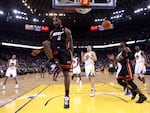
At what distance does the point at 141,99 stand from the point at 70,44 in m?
2.81

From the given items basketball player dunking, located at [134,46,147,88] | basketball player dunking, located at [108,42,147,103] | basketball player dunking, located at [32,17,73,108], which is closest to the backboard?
basketball player dunking, located at [108,42,147,103]

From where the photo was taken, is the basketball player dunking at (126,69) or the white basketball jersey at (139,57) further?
the white basketball jersey at (139,57)

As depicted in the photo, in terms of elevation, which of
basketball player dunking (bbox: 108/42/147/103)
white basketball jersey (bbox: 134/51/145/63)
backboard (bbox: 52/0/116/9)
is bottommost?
basketball player dunking (bbox: 108/42/147/103)

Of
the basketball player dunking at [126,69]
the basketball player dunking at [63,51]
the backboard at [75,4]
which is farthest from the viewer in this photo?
the backboard at [75,4]

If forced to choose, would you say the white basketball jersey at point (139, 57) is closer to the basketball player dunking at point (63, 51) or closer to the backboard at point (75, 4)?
the backboard at point (75, 4)

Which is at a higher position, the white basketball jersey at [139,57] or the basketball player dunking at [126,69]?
the white basketball jersey at [139,57]

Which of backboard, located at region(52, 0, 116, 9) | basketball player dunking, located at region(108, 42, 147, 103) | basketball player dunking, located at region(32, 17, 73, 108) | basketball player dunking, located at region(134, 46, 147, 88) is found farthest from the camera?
basketball player dunking, located at region(134, 46, 147, 88)

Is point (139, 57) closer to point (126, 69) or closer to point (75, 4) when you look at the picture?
point (75, 4)

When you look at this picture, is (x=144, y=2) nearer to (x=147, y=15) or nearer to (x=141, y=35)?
(x=147, y=15)

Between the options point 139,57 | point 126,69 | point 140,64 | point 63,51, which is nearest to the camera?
point 63,51

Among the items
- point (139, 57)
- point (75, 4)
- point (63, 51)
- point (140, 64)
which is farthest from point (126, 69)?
point (139, 57)

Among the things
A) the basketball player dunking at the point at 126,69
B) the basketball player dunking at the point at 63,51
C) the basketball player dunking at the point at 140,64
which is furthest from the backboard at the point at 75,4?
the basketball player dunking at the point at 140,64

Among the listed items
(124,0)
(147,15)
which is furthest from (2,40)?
(147,15)

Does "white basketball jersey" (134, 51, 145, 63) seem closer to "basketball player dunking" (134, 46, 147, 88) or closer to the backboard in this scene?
"basketball player dunking" (134, 46, 147, 88)
